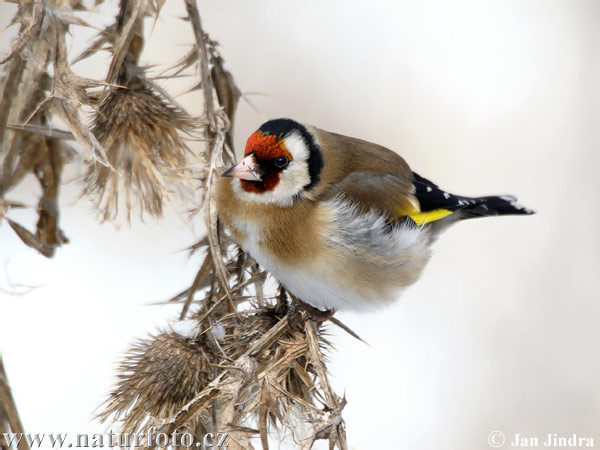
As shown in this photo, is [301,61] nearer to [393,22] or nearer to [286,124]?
[393,22]

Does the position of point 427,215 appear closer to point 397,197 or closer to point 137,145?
point 397,197

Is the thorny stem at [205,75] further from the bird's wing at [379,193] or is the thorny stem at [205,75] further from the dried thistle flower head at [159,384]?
the dried thistle flower head at [159,384]

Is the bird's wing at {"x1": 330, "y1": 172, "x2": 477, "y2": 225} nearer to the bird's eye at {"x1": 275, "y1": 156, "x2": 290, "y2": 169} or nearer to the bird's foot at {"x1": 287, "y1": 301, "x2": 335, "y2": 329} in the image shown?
the bird's eye at {"x1": 275, "y1": 156, "x2": 290, "y2": 169}

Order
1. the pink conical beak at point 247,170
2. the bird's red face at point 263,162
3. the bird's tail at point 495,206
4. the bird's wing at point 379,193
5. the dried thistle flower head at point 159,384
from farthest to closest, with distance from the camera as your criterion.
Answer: the bird's tail at point 495,206, the bird's wing at point 379,193, the bird's red face at point 263,162, the pink conical beak at point 247,170, the dried thistle flower head at point 159,384

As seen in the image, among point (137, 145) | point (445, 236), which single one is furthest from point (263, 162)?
point (445, 236)

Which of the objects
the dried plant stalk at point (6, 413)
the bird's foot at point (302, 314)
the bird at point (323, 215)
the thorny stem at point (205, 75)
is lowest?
the dried plant stalk at point (6, 413)

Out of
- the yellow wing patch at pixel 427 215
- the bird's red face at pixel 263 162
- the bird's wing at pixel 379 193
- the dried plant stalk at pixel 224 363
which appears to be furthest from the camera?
the yellow wing patch at pixel 427 215

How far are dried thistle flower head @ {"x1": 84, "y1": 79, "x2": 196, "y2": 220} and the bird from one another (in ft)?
0.73

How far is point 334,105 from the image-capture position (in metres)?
4.35

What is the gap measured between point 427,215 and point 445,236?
2.05m

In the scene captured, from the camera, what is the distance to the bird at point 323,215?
7.48ft

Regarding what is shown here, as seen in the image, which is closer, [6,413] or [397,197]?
[6,413]

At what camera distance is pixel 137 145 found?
212 centimetres

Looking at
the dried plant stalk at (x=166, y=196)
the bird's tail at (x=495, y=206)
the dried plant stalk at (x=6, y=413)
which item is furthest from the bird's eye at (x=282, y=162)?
the dried plant stalk at (x=6, y=413)
